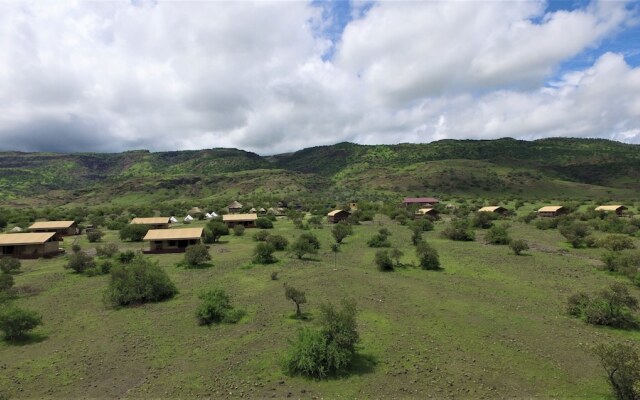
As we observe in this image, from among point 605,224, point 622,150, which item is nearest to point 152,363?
point 605,224

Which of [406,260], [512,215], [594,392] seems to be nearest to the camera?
[594,392]

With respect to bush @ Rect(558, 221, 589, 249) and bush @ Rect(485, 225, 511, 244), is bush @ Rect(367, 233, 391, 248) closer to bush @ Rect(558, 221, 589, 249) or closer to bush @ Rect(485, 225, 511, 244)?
bush @ Rect(485, 225, 511, 244)

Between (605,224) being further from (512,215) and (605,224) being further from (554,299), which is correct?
(554,299)

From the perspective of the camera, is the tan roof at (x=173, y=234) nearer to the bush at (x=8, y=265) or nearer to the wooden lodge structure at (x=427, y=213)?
the bush at (x=8, y=265)

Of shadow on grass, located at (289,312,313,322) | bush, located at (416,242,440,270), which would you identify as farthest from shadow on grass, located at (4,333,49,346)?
bush, located at (416,242,440,270)

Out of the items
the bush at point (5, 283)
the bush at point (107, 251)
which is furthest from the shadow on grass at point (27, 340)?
the bush at point (107, 251)

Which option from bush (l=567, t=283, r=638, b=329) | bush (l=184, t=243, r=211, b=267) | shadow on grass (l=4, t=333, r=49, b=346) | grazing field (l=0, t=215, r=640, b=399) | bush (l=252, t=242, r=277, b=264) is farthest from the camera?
bush (l=252, t=242, r=277, b=264)

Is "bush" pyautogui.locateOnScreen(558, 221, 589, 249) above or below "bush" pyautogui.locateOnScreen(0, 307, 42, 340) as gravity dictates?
above
